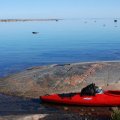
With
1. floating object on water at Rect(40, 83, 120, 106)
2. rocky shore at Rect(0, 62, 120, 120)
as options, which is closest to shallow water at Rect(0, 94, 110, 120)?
floating object on water at Rect(40, 83, 120, 106)

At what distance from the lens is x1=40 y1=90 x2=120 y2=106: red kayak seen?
21203 millimetres

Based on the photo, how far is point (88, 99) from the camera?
70.3ft

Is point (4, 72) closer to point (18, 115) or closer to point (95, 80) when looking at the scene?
point (95, 80)

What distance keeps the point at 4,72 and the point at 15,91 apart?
30.8 feet

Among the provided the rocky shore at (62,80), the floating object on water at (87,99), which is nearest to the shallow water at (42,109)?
the floating object on water at (87,99)

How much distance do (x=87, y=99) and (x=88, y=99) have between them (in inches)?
2.2

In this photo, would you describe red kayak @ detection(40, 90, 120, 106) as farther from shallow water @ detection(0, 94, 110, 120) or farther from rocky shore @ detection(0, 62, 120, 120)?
rocky shore @ detection(0, 62, 120, 120)

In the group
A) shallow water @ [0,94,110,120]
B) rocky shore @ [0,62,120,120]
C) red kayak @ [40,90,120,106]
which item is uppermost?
rocky shore @ [0,62,120,120]

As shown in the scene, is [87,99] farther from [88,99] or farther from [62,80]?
[62,80]

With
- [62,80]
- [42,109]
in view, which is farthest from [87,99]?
[62,80]

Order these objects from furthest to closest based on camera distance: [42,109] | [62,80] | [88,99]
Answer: [62,80]
[88,99]
[42,109]

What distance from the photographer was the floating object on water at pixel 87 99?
21.2 meters

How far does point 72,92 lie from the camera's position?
937 inches

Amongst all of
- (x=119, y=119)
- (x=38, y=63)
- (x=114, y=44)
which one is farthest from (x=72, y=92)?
(x=114, y=44)
